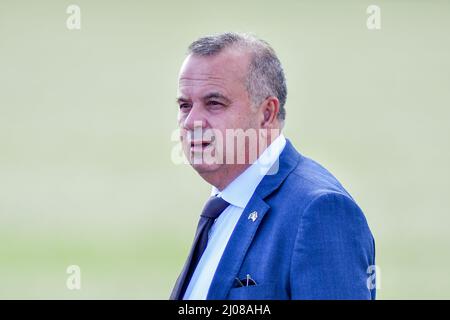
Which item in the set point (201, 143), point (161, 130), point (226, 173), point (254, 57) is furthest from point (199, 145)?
point (161, 130)

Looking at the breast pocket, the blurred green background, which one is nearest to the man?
the breast pocket

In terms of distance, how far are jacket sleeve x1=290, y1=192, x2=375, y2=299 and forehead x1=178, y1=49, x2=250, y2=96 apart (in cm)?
51

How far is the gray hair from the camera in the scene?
112 inches

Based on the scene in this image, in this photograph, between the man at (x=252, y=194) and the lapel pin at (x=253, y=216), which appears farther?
the lapel pin at (x=253, y=216)

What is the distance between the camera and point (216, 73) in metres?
2.79

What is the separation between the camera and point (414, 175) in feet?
47.7

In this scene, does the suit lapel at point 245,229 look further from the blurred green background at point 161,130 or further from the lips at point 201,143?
the blurred green background at point 161,130

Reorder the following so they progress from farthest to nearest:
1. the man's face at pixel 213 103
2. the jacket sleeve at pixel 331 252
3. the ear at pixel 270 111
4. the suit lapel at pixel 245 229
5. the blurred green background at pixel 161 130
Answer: the blurred green background at pixel 161 130 → the ear at pixel 270 111 → the man's face at pixel 213 103 → the suit lapel at pixel 245 229 → the jacket sleeve at pixel 331 252

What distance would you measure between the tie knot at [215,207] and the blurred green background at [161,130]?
644 cm

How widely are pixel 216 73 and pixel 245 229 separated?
1.63ft

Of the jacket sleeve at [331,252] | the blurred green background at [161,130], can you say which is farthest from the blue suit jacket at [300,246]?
the blurred green background at [161,130]

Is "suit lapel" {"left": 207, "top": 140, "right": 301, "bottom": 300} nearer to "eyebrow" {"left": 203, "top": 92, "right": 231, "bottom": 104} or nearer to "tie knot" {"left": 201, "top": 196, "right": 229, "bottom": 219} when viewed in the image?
"tie knot" {"left": 201, "top": 196, "right": 229, "bottom": 219}

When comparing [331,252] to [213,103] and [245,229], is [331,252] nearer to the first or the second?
[245,229]

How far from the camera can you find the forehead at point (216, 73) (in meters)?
2.79
